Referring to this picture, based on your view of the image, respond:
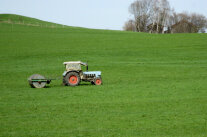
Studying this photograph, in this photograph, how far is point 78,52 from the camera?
3506cm

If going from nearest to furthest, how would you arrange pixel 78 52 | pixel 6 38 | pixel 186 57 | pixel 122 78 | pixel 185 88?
pixel 185 88
pixel 122 78
pixel 186 57
pixel 78 52
pixel 6 38

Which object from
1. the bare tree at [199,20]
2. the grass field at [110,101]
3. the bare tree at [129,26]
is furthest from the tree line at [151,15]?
the grass field at [110,101]

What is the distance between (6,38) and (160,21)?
52.4 m

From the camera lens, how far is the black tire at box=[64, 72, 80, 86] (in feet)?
57.6

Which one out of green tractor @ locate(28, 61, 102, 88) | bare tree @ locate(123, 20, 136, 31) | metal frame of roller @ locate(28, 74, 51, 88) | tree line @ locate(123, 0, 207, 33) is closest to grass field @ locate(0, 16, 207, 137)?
metal frame of roller @ locate(28, 74, 51, 88)

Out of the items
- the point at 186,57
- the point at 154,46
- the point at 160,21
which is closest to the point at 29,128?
the point at 186,57

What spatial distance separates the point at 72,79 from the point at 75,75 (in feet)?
0.95

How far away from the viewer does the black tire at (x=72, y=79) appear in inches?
691

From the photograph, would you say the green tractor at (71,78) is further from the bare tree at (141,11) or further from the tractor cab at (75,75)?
the bare tree at (141,11)

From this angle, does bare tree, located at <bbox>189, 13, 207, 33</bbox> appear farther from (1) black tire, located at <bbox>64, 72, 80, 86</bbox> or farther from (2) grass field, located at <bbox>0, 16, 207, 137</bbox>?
(1) black tire, located at <bbox>64, 72, 80, 86</bbox>

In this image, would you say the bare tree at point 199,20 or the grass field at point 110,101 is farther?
the bare tree at point 199,20

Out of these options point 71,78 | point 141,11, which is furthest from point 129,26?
point 71,78

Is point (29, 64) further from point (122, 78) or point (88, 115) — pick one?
point (88, 115)

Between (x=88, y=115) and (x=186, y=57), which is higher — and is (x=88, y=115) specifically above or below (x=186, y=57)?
below
